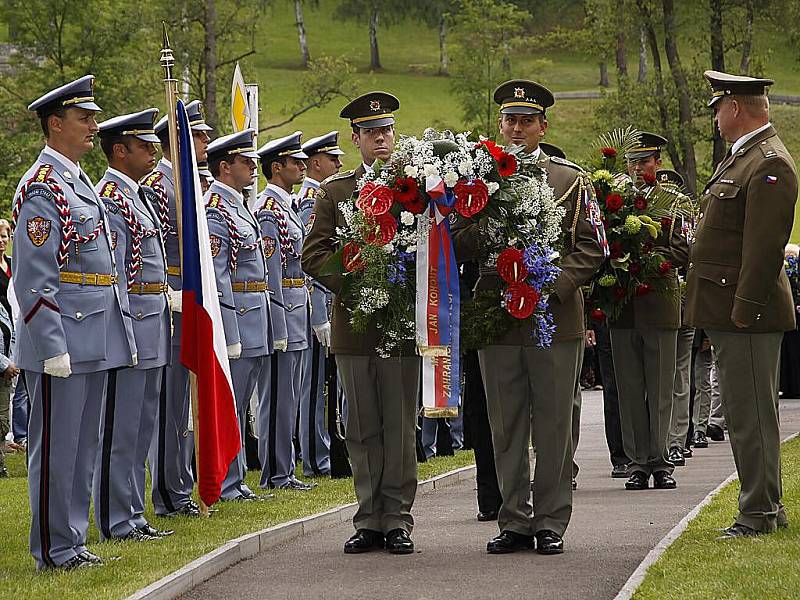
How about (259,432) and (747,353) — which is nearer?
(747,353)

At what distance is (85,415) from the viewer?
780 cm

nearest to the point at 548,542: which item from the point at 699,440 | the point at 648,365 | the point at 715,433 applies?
the point at 648,365

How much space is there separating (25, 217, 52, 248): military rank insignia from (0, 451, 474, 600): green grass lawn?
177 centimetres

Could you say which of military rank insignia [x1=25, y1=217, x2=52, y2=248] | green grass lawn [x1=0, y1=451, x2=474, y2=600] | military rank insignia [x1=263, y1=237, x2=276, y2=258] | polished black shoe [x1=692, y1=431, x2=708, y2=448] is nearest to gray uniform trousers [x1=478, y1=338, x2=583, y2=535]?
green grass lawn [x1=0, y1=451, x2=474, y2=600]

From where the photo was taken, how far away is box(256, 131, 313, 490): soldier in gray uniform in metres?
11.0

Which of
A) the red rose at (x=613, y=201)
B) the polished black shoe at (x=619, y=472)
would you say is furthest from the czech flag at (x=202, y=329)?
the polished black shoe at (x=619, y=472)

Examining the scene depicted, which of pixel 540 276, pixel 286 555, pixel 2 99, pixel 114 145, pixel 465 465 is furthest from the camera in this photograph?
pixel 2 99

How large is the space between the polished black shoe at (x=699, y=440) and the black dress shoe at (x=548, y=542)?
7492 millimetres

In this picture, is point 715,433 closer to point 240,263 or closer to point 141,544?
point 240,263

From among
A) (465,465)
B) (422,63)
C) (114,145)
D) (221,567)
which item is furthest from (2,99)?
(422,63)

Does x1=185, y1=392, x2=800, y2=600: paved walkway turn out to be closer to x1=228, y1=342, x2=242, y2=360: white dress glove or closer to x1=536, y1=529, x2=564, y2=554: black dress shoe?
x1=536, y1=529, x2=564, y2=554: black dress shoe

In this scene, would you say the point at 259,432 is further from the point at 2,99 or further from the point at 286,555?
the point at 2,99

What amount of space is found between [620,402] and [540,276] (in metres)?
4.28

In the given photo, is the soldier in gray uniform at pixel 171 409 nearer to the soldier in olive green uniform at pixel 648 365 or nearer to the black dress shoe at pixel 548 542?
the black dress shoe at pixel 548 542
